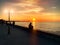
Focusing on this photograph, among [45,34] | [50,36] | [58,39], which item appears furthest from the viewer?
[45,34]

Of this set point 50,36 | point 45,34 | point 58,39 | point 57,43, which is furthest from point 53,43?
point 45,34

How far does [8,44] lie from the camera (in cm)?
1548

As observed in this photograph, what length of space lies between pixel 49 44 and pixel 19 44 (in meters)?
2.04

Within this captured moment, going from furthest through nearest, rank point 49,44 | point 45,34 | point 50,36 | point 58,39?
1. point 45,34
2. point 50,36
3. point 58,39
4. point 49,44

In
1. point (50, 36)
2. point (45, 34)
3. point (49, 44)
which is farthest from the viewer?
point (45, 34)

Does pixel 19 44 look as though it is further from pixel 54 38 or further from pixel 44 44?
pixel 54 38

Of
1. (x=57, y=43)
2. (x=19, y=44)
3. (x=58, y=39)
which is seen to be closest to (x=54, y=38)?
(x=58, y=39)

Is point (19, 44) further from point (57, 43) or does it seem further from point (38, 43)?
point (57, 43)

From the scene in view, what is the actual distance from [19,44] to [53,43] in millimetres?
2290

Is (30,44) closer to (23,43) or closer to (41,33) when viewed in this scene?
(23,43)

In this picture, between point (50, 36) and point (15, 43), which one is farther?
point (50, 36)

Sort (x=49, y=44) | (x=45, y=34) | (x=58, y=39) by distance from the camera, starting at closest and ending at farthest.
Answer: (x=49, y=44) → (x=58, y=39) → (x=45, y=34)

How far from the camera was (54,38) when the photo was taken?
665 inches

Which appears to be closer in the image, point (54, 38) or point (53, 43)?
point (53, 43)
